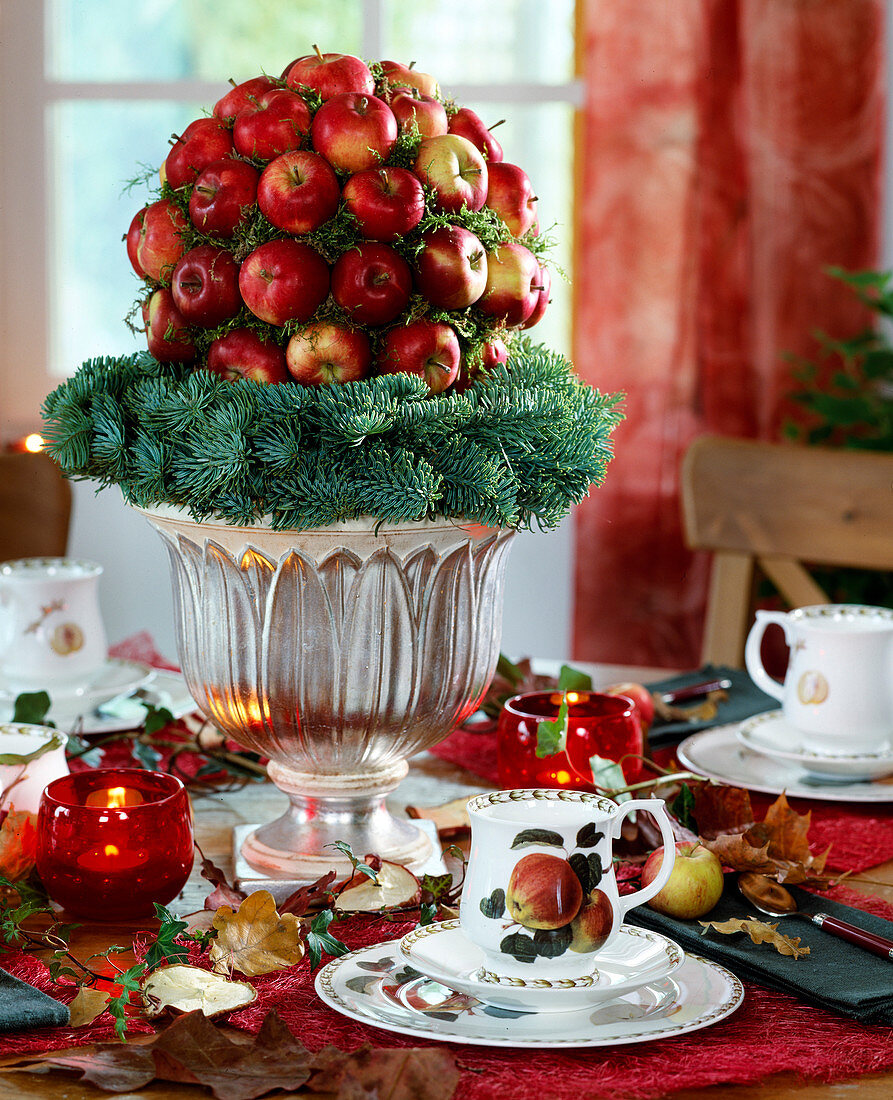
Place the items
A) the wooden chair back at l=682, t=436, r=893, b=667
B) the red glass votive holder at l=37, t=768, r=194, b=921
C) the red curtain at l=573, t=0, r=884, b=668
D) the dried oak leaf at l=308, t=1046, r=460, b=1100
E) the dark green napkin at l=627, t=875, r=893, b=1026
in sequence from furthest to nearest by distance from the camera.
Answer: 1. the red curtain at l=573, t=0, r=884, b=668
2. the wooden chair back at l=682, t=436, r=893, b=667
3. the red glass votive holder at l=37, t=768, r=194, b=921
4. the dark green napkin at l=627, t=875, r=893, b=1026
5. the dried oak leaf at l=308, t=1046, r=460, b=1100

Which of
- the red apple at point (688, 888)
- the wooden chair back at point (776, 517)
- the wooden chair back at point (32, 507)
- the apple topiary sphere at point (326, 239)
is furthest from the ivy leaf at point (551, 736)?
the wooden chair back at point (32, 507)

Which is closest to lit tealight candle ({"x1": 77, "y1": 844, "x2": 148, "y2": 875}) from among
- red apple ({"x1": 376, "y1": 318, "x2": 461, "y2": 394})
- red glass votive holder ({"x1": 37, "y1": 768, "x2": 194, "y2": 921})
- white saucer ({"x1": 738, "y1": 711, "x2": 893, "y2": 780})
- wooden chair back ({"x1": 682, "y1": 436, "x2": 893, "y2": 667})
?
red glass votive holder ({"x1": 37, "y1": 768, "x2": 194, "y2": 921})

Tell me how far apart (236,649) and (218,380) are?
0.55ft

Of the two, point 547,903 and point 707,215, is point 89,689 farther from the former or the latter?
point 707,215

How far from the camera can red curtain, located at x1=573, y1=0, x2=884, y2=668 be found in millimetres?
2264

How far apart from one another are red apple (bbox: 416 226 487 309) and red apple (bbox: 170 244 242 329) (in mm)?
114

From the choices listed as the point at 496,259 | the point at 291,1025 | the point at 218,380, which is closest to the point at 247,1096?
the point at 291,1025

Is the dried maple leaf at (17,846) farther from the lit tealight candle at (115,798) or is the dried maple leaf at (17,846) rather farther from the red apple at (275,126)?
the red apple at (275,126)

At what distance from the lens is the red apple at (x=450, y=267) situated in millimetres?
792

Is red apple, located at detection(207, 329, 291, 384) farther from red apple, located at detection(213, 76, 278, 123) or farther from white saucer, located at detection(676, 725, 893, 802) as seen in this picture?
white saucer, located at detection(676, 725, 893, 802)

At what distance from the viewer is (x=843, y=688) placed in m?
1.04

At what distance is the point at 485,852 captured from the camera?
2.10ft

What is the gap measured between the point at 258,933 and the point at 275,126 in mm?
471

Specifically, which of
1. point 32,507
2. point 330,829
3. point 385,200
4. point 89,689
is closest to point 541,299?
point 385,200
